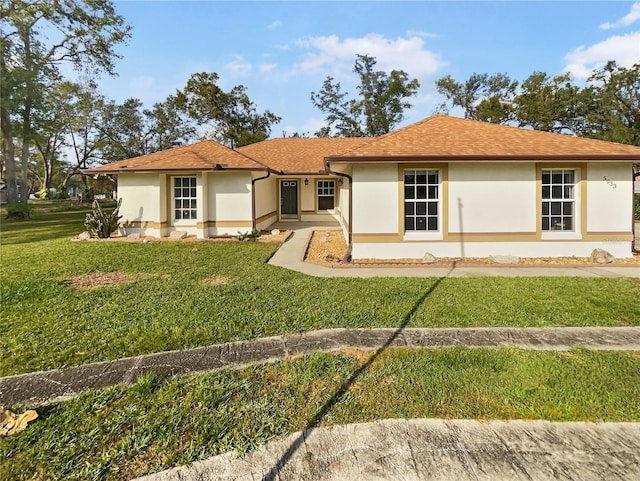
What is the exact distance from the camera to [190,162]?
1344 centimetres

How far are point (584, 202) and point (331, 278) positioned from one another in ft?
25.1

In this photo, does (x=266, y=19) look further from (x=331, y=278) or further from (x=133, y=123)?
→ (x=133, y=123)

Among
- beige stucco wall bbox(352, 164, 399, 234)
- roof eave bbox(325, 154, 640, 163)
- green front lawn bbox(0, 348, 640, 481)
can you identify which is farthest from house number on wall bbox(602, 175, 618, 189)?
green front lawn bbox(0, 348, 640, 481)

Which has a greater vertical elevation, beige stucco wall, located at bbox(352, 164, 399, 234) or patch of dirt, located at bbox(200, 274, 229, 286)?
beige stucco wall, located at bbox(352, 164, 399, 234)

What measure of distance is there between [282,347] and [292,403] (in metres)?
1.13

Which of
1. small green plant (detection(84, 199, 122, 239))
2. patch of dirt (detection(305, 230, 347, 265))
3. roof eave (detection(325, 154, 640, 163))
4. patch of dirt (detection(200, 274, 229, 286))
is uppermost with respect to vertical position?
roof eave (detection(325, 154, 640, 163))

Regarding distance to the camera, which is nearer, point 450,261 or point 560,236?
point 450,261

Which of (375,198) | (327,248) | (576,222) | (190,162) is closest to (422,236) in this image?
(375,198)

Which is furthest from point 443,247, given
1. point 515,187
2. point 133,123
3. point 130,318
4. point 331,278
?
point 133,123

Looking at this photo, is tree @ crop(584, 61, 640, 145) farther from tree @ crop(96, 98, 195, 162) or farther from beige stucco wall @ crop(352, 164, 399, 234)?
tree @ crop(96, 98, 195, 162)

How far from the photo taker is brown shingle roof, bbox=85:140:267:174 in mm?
13062

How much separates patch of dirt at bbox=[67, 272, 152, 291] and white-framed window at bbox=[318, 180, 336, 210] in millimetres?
12654

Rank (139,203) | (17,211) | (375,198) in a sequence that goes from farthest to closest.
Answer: (17,211) < (139,203) < (375,198)

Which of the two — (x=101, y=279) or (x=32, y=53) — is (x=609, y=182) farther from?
(x=32, y=53)
